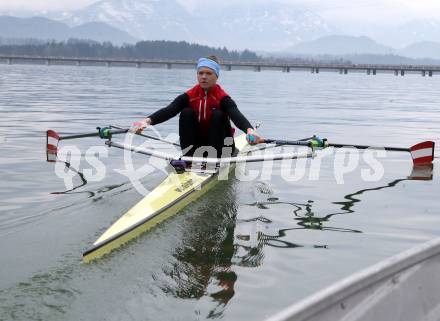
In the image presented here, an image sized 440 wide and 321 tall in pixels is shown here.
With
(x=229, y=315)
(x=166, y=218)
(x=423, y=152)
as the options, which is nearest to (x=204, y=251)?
(x=166, y=218)

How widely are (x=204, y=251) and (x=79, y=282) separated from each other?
192cm

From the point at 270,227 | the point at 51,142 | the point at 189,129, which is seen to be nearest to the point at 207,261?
the point at 270,227

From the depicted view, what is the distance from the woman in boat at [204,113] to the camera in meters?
10.7

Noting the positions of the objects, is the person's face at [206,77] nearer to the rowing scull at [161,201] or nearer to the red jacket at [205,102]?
the red jacket at [205,102]

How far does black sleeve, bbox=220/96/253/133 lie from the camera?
10.6 metres

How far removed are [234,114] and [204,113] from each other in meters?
0.62

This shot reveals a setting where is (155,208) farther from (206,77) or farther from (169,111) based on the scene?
(206,77)

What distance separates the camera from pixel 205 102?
10969mm

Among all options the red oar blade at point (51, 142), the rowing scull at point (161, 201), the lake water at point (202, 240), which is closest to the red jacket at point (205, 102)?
the rowing scull at point (161, 201)

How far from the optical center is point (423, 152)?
14.0m

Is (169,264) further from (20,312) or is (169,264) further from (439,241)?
(439,241)

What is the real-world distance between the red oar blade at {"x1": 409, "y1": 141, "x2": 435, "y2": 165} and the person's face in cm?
582

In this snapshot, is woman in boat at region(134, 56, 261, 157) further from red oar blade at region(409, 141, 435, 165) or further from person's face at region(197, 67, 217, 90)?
red oar blade at region(409, 141, 435, 165)

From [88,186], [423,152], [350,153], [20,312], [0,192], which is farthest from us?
[350,153]
